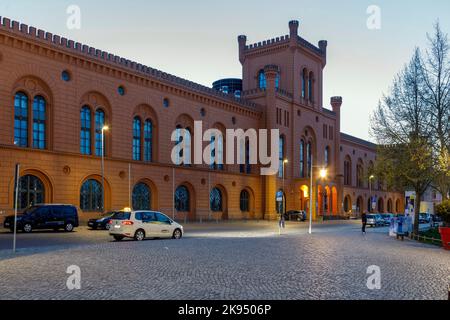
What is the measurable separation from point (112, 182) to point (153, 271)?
29.9 metres

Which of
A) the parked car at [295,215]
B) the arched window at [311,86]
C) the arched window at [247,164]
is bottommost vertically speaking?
the parked car at [295,215]

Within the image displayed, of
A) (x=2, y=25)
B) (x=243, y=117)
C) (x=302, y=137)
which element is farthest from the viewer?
(x=302, y=137)

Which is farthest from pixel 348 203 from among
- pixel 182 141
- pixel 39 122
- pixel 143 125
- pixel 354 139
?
pixel 39 122

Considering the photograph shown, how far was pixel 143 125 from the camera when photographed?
152ft

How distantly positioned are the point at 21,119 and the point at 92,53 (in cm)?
859

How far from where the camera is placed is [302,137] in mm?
69062

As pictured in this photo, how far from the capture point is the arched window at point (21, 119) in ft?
117

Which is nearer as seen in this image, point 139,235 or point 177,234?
point 139,235

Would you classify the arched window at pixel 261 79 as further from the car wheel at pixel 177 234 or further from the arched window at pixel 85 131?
the car wheel at pixel 177 234

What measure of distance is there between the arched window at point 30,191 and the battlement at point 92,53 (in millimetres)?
10417

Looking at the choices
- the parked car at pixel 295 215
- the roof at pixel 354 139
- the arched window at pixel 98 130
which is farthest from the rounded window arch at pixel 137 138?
the roof at pixel 354 139

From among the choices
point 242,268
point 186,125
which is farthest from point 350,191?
point 242,268

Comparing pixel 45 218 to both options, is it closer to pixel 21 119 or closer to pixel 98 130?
pixel 21 119
